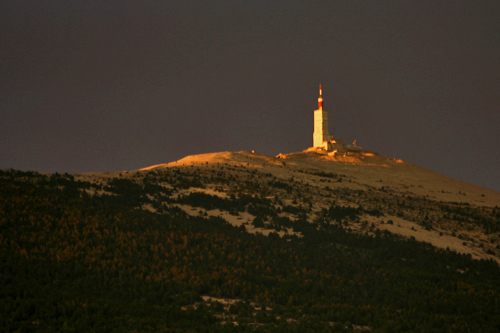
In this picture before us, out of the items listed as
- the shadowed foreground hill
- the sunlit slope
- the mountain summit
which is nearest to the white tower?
the sunlit slope

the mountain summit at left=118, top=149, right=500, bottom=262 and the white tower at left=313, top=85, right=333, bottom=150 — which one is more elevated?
the white tower at left=313, top=85, right=333, bottom=150

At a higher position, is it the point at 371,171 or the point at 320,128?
the point at 320,128

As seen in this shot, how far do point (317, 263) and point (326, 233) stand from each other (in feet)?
22.7

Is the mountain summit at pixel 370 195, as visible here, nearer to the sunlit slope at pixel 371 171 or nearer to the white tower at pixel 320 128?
the sunlit slope at pixel 371 171

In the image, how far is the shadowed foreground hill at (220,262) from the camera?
51.4ft

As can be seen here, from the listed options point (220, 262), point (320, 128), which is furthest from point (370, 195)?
point (320, 128)

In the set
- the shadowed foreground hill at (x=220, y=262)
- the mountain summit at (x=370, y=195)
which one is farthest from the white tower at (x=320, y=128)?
the shadowed foreground hill at (x=220, y=262)

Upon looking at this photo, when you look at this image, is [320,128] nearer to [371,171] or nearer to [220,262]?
[371,171]

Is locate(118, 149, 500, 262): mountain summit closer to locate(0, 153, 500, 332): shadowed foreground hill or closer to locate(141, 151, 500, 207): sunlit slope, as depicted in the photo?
locate(141, 151, 500, 207): sunlit slope

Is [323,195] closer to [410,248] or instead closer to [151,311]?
[410,248]

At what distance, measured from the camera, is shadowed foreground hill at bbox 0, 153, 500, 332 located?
1566 cm

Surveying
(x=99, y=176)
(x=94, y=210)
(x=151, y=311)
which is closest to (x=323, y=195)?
(x=99, y=176)

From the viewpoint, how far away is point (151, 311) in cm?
1559

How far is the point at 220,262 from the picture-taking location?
72.6ft
